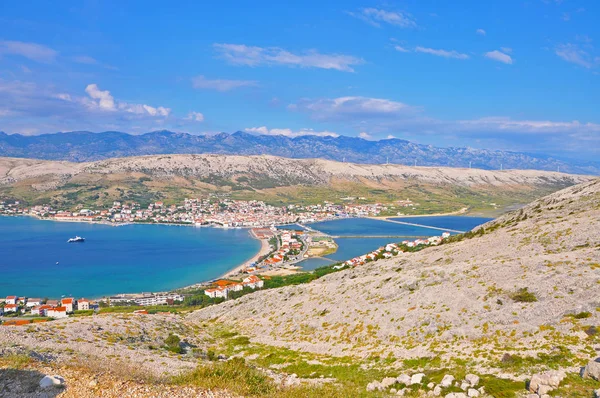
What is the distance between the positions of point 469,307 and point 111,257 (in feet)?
398

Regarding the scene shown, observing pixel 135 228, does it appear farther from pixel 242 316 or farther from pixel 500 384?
pixel 500 384

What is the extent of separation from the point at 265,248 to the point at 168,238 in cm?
4754

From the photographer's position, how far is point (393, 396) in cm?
1603

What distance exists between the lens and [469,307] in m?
25.2

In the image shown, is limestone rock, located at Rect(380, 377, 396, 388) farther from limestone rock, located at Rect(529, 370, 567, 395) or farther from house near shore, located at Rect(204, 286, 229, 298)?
house near shore, located at Rect(204, 286, 229, 298)

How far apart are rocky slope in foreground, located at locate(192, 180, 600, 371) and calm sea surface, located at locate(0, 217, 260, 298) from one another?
63.0 metres

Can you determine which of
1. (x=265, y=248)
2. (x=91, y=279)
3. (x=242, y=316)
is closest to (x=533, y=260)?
(x=242, y=316)

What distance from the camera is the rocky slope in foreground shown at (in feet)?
66.0

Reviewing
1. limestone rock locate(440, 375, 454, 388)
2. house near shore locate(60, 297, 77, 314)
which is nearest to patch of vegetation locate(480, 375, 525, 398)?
limestone rock locate(440, 375, 454, 388)

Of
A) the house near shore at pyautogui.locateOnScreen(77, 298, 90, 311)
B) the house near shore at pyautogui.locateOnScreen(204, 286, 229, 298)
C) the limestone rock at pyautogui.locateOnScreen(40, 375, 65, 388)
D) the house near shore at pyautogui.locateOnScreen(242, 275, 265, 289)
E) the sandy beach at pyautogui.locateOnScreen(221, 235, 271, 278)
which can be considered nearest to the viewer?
the limestone rock at pyautogui.locateOnScreen(40, 375, 65, 388)

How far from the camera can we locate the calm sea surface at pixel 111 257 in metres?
95.2

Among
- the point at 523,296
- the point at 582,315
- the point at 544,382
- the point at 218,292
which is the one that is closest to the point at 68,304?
the point at 218,292

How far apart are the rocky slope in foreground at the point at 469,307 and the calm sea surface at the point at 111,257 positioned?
6300 centimetres

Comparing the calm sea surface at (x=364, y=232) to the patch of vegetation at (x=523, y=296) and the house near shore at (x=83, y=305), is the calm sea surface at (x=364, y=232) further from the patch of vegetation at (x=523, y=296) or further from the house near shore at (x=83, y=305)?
the patch of vegetation at (x=523, y=296)
